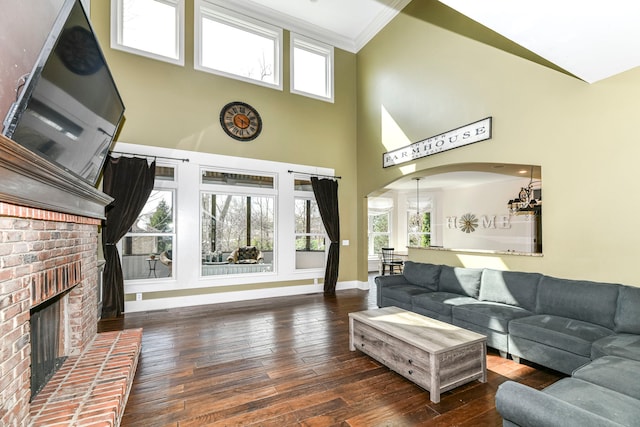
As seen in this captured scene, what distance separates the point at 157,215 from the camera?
16.7 ft

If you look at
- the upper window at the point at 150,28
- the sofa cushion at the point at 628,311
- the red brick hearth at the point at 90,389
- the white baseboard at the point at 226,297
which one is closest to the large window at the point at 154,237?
the white baseboard at the point at 226,297

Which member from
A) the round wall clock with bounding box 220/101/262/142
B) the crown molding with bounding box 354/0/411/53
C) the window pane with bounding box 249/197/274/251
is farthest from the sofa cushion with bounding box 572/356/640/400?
the crown molding with bounding box 354/0/411/53

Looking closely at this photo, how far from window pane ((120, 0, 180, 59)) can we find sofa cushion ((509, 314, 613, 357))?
635cm

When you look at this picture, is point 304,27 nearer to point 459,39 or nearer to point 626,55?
point 459,39

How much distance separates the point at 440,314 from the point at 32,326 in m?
3.91

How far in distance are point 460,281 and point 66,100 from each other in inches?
179

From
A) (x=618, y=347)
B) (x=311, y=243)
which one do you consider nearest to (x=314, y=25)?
(x=311, y=243)

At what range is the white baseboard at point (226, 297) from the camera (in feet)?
16.0

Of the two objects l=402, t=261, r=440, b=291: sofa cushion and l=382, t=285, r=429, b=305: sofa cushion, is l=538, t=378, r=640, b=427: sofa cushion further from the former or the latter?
l=402, t=261, r=440, b=291: sofa cushion

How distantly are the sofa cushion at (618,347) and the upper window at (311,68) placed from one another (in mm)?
5932

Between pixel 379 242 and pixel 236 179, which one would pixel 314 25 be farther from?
pixel 379 242

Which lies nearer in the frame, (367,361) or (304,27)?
(367,361)

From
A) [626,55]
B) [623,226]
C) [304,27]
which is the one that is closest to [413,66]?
[304,27]

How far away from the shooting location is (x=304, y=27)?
246 inches
